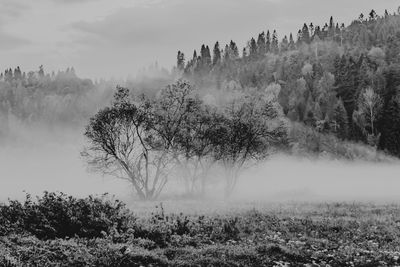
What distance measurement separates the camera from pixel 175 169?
5472 centimetres

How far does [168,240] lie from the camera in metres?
19.1

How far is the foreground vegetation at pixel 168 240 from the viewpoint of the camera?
1575 centimetres

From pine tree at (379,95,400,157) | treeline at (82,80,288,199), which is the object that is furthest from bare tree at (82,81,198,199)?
pine tree at (379,95,400,157)

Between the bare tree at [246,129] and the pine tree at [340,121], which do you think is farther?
the pine tree at [340,121]

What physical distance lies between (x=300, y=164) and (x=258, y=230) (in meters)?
107

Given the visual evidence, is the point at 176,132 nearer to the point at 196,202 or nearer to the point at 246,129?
the point at 246,129

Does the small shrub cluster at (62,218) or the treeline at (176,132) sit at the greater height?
the treeline at (176,132)

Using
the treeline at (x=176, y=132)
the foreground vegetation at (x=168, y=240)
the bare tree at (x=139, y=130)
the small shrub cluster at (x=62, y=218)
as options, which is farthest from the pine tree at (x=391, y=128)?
the small shrub cluster at (x=62, y=218)

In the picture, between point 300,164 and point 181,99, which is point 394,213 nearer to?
point 181,99

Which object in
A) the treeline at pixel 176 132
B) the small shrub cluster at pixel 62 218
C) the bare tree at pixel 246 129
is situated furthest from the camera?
the bare tree at pixel 246 129

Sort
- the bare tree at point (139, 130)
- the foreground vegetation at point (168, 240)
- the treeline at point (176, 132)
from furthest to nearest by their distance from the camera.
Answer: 1. the treeline at point (176, 132)
2. the bare tree at point (139, 130)
3. the foreground vegetation at point (168, 240)

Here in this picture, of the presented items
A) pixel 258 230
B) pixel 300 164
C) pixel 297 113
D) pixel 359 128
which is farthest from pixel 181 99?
pixel 297 113

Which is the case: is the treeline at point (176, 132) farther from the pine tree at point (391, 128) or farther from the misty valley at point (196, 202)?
the pine tree at point (391, 128)

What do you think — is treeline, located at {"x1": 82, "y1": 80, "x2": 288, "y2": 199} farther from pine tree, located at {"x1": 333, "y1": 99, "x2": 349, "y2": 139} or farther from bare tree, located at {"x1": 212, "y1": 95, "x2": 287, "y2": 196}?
pine tree, located at {"x1": 333, "y1": 99, "x2": 349, "y2": 139}
